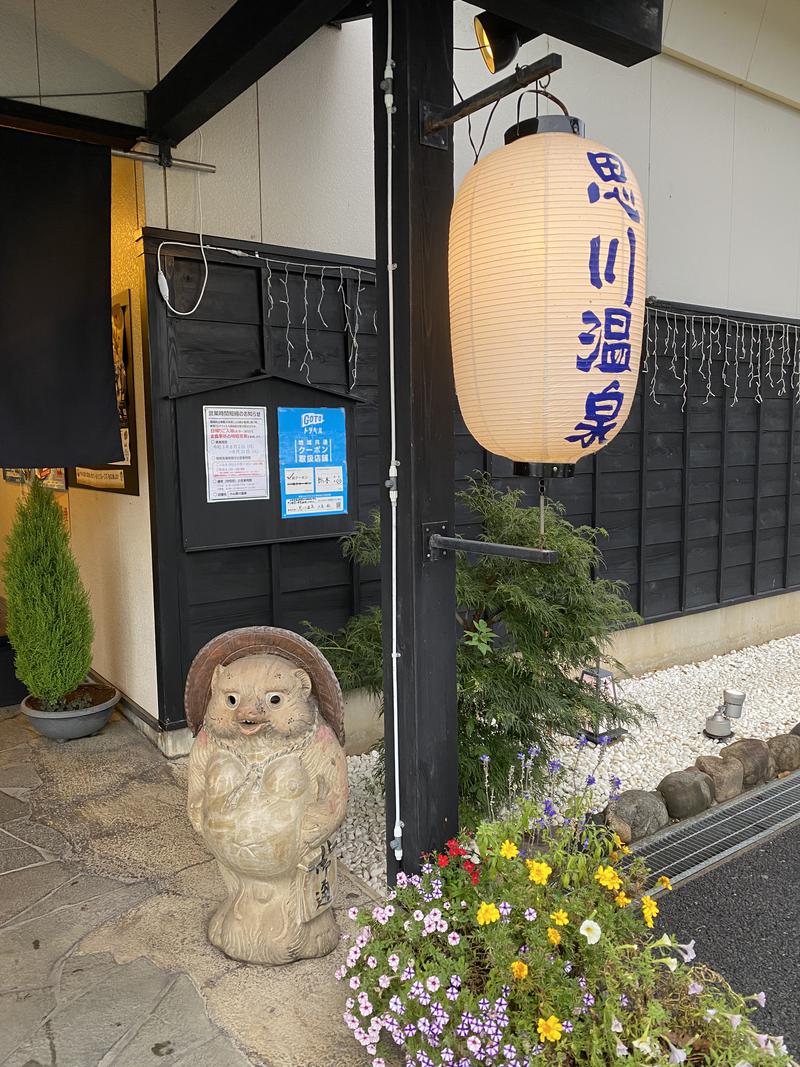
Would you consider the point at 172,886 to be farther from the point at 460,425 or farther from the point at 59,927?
the point at 460,425

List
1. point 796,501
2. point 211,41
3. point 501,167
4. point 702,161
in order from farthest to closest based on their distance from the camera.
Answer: point 796,501 < point 702,161 < point 211,41 < point 501,167

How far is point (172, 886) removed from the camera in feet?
12.1

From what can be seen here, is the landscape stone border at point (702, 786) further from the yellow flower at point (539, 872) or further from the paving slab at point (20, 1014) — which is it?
the paving slab at point (20, 1014)

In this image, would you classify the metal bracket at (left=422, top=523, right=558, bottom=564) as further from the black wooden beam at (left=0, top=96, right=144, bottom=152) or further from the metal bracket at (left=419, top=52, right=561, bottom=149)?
the black wooden beam at (left=0, top=96, right=144, bottom=152)

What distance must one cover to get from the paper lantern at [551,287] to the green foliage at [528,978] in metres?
1.54

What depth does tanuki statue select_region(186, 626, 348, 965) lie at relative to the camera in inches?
116

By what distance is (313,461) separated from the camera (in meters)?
5.53

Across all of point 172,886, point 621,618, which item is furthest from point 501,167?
point 172,886

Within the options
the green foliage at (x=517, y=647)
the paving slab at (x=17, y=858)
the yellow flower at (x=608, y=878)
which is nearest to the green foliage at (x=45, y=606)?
the paving slab at (x=17, y=858)

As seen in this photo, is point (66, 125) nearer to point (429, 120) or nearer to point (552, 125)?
point (429, 120)

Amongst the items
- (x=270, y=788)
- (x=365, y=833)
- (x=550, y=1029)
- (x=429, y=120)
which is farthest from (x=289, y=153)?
(x=550, y=1029)

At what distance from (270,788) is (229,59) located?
11.6 ft

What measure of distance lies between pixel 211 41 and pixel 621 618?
3.97 meters

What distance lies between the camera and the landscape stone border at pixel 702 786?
462cm
